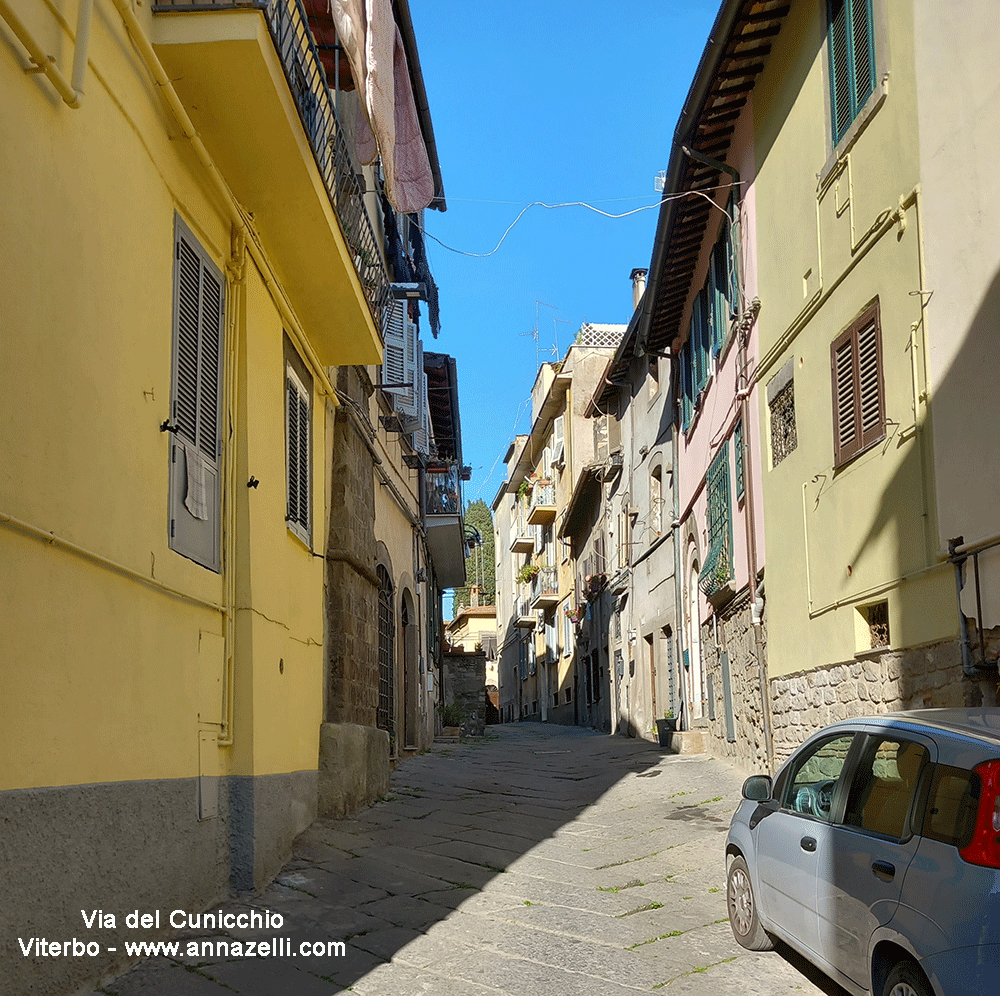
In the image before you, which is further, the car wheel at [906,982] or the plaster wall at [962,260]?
the plaster wall at [962,260]

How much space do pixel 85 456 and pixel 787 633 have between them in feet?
24.7

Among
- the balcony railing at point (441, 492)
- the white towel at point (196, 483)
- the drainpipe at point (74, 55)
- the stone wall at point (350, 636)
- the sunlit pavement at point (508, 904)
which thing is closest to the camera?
the drainpipe at point (74, 55)

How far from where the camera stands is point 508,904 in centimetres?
720

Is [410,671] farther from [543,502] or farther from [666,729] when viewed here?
[543,502]

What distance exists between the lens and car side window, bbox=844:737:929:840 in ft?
14.1

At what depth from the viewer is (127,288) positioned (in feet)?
18.8

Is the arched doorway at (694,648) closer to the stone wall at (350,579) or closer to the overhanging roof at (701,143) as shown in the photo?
the overhanging roof at (701,143)

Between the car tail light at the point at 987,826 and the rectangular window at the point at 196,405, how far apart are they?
4422mm

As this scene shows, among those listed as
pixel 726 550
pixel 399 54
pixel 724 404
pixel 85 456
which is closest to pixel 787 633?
pixel 726 550

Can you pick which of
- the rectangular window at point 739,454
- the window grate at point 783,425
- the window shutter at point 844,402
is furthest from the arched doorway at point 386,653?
the window shutter at point 844,402

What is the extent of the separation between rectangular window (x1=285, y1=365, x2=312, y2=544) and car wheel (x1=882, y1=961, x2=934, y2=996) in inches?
234

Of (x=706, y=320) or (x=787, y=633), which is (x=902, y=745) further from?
(x=706, y=320)

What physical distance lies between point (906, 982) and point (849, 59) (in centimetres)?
737

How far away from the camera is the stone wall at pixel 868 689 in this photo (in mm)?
6977
